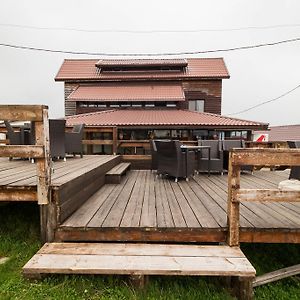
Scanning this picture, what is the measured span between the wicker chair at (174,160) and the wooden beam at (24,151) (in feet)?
9.41

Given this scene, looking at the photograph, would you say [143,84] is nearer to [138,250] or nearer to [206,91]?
[206,91]

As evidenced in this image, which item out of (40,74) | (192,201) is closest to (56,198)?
(192,201)

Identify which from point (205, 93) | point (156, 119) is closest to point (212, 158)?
point (156, 119)

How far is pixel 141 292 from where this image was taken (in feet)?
6.72

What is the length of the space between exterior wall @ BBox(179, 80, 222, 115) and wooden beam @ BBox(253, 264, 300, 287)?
1479 cm

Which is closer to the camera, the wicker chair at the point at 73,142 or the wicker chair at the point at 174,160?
the wicker chair at the point at 174,160

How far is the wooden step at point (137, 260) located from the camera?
2.00 metres

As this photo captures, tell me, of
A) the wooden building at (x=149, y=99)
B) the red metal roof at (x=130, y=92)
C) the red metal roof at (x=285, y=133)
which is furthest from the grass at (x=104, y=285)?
the red metal roof at (x=285, y=133)

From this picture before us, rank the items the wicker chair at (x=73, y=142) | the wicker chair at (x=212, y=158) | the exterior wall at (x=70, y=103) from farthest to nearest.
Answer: the exterior wall at (x=70, y=103) → the wicker chair at (x=212, y=158) → the wicker chair at (x=73, y=142)

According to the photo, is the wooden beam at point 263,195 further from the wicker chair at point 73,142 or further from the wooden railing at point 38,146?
the wicker chair at point 73,142

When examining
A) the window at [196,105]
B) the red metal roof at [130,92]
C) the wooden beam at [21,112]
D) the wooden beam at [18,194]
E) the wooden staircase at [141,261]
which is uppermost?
the red metal roof at [130,92]

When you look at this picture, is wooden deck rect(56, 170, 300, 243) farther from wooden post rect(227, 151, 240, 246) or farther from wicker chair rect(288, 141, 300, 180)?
wicker chair rect(288, 141, 300, 180)

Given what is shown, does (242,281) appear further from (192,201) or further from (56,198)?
(56,198)

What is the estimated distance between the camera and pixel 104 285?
215 centimetres
